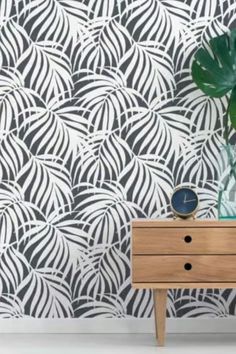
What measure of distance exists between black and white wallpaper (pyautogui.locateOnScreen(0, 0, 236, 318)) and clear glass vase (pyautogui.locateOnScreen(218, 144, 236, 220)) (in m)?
0.17

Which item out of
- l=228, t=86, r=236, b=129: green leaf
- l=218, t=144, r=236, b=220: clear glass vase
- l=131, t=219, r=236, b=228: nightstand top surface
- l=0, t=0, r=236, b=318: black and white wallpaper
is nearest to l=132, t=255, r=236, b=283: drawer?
l=131, t=219, r=236, b=228: nightstand top surface

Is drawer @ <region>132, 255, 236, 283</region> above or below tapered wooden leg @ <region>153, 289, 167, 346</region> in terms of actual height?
above

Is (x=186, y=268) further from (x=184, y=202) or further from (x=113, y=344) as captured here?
(x=113, y=344)

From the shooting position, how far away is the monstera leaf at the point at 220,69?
3924 mm

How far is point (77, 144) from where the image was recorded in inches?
162

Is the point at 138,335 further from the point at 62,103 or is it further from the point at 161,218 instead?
the point at 62,103

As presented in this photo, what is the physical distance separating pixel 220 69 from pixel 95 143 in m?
0.78

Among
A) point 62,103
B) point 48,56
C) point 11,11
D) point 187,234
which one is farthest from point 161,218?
point 11,11

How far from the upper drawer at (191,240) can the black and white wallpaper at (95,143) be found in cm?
46

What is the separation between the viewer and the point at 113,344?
3.76 metres

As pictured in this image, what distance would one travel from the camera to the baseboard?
4074mm

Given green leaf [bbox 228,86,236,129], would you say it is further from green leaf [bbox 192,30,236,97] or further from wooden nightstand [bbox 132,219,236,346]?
wooden nightstand [bbox 132,219,236,346]

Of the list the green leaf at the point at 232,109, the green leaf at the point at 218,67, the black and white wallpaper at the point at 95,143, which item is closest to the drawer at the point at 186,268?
the black and white wallpaper at the point at 95,143

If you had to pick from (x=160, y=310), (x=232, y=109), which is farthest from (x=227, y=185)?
(x=160, y=310)
